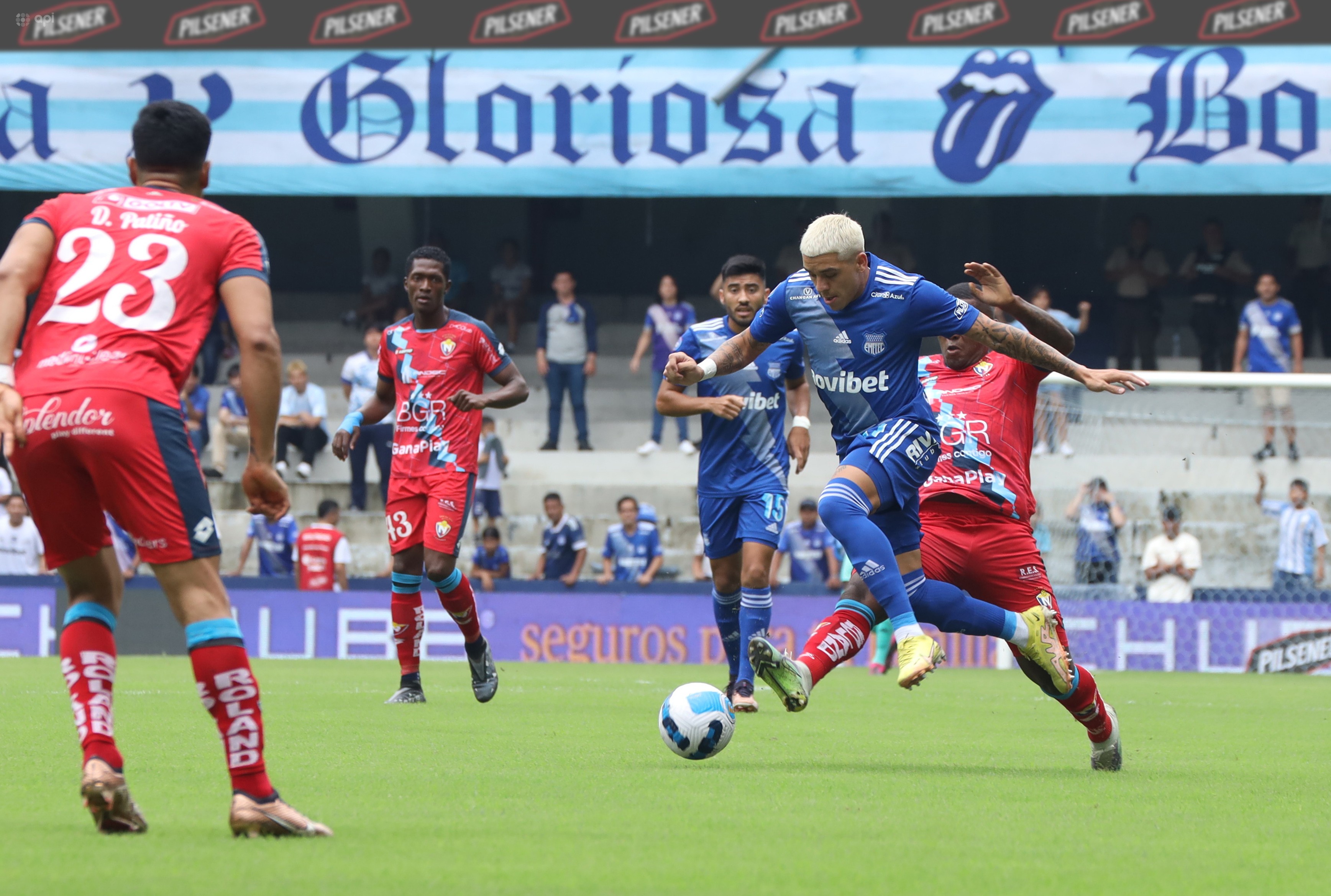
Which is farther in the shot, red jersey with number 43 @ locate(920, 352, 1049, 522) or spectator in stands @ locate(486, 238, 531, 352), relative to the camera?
spectator in stands @ locate(486, 238, 531, 352)

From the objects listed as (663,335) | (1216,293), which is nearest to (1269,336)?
(1216,293)

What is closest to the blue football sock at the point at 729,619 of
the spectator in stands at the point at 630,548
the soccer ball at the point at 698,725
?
the soccer ball at the point at 698,725

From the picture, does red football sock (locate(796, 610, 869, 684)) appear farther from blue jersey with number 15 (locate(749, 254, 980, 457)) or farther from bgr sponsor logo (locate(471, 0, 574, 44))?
bgr sponsor logo (locate(471, 0, 574, 44))

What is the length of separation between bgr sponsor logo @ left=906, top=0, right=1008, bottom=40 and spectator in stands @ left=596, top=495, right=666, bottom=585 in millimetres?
6771

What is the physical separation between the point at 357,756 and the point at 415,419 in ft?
12.5

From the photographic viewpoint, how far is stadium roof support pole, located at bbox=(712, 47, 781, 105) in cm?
2042

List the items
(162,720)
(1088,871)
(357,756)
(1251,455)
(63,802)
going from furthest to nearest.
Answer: (1251,455) < (162,720) < (357,756) < (63,802) < (1088,871)

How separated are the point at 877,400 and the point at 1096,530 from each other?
1201 cm

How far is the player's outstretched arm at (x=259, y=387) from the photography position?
4.53 meters

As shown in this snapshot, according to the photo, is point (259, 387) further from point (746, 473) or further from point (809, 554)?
point (809, 554)

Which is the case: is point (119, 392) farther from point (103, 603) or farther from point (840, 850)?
point (840, 850)

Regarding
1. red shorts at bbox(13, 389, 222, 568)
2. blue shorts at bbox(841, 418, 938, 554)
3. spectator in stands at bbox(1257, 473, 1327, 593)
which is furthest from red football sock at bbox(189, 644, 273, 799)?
spectator in stands at bbox(1257, 473, 1327, 593)

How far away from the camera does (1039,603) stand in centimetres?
721

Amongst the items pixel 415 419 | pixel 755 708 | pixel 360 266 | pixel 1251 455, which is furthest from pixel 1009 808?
pixel 360 266
